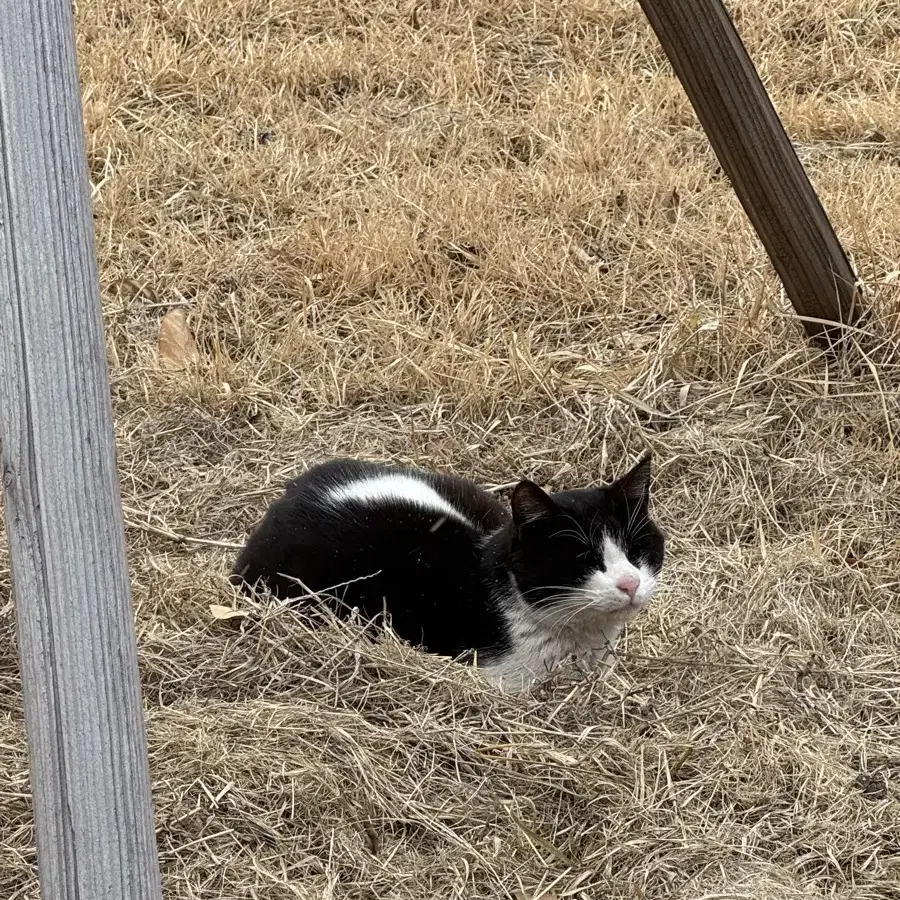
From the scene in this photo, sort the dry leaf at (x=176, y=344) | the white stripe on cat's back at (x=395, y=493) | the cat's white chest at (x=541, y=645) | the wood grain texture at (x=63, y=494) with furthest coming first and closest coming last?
the dry leaf at (x=176, y=344), the white stripe on cat's back at (x=395, y=493), the cat's white chest at (x=541, y=645), the wood grain texture at (x=63, y=494)

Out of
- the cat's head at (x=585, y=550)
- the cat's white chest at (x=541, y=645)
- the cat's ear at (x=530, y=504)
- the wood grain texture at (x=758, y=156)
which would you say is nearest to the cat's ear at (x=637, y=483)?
the cat's head at (x=585, y=550)

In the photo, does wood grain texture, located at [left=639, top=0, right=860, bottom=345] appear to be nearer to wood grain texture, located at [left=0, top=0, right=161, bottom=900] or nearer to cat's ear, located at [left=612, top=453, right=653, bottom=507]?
cat's ear, located at [left=612, top=453, right=653, bottom=507]

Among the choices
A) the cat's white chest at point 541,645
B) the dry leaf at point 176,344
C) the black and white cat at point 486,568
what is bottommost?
the cat's white chest at point 541,645

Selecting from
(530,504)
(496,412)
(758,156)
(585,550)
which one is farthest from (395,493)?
(758,156)

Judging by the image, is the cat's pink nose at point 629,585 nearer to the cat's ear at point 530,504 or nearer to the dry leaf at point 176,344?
the cat's ear at point 530,504

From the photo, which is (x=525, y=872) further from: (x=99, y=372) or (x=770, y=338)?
(x=770, y=338)

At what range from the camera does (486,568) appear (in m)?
3.12

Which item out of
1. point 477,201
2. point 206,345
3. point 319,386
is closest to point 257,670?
point 319,386

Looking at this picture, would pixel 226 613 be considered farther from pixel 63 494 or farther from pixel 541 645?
pixel 63 494

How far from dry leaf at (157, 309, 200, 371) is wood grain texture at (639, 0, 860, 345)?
1.76 meters

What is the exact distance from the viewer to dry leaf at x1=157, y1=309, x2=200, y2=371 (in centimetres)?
432

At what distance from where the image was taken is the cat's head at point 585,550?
2916mm

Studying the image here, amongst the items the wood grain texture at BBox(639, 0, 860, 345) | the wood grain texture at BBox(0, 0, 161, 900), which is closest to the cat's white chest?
the wood grain texture at BBox(639, 0, 860, 345)

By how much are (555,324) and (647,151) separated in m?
1.19
